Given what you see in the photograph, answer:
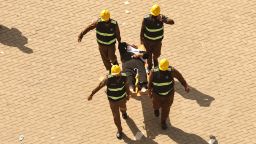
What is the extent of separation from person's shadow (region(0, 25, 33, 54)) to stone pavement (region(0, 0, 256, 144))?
0.03m

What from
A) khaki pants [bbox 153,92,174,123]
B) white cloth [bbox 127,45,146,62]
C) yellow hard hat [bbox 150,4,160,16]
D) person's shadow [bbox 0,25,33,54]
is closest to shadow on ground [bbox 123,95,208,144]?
khaki pants [bbox 153,92,174,123]

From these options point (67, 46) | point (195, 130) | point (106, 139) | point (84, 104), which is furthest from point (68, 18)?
point (195, 130)

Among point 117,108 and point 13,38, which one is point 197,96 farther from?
point 13,38

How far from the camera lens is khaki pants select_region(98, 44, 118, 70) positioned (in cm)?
1184

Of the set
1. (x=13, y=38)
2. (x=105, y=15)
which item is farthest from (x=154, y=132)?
(x=13, y=38)

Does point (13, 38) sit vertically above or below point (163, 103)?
above

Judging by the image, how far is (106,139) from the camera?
1158 centimetres

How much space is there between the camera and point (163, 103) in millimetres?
10945

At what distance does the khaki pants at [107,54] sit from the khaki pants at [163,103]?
1.77 metres

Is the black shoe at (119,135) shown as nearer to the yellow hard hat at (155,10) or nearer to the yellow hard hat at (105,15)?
the yellow hard hat at (105,15)

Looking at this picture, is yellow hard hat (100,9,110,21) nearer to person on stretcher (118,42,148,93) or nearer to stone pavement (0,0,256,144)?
person on stretcher (118,42,148,93)

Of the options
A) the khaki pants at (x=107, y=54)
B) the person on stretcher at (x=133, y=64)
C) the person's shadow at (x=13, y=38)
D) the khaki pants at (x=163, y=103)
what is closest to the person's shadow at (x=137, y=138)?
the khaki pants at (x=163, y=103)

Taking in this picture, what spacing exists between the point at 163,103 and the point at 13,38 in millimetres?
5331

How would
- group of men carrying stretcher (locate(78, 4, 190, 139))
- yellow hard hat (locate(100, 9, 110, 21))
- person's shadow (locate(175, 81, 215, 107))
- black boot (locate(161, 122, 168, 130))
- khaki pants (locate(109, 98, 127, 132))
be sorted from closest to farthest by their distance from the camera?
group of men carrying stretcher (locate(78, 4, 190, 139)) → khaki pants (locate(109, 98, 127, 132)) → yellow hard hat (locate(100, 9, 110, 21)) → black boot (locate(161, 122, 168, 130)) → person's shadow (locate(175, 81, 215, 107))
